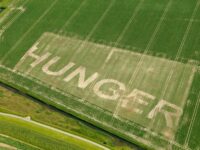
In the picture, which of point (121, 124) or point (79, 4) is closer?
point (121, 124)

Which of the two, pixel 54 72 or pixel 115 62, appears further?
pixel 54 72

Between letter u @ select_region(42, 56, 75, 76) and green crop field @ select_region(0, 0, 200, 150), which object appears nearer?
green crop field @ select_region(0, 0, 200, 150)

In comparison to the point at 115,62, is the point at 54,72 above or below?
above

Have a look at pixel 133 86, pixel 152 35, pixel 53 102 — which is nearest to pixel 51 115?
pixel 53 102

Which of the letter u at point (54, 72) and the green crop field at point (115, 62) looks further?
the letter u at point (54, 72)

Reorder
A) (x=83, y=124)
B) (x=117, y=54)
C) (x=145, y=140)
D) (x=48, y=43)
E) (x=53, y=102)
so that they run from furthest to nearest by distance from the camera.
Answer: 1. (x=48, y=43)
2. (x=117, y=54)
3. (x=53, y=102)
4. (x=83, y=124)
5. (x=145, y=140)

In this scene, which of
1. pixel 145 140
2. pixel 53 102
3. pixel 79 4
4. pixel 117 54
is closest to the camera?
pixel 145 140

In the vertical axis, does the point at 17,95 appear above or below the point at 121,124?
above

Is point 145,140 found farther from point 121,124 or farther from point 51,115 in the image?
point 51,115
